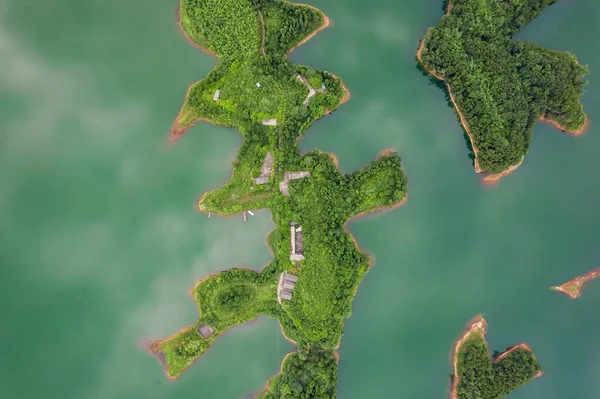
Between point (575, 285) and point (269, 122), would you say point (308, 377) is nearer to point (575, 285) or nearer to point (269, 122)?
point (269, 122)

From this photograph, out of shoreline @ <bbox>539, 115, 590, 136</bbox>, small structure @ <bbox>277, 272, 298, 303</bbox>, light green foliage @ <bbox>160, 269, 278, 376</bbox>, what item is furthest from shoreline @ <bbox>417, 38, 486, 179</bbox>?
light green foliage @ <bbox>160, 269, 278, 376</bbox>

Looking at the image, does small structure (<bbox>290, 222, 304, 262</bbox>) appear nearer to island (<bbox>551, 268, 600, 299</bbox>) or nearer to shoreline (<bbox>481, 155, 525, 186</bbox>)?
shoreline (<bbox>481, 155, 525, 186</bbox>)

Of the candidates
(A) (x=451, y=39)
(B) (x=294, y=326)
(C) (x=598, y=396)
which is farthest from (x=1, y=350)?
(C) (x=598, y=396)

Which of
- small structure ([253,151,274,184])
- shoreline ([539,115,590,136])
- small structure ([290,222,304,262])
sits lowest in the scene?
small structure ([290,222,304,262])

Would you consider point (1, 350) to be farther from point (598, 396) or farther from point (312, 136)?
point (598, 396)

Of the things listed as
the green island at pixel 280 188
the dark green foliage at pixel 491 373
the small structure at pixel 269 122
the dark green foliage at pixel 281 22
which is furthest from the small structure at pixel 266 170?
the dark green foliage at pixel 491 373
